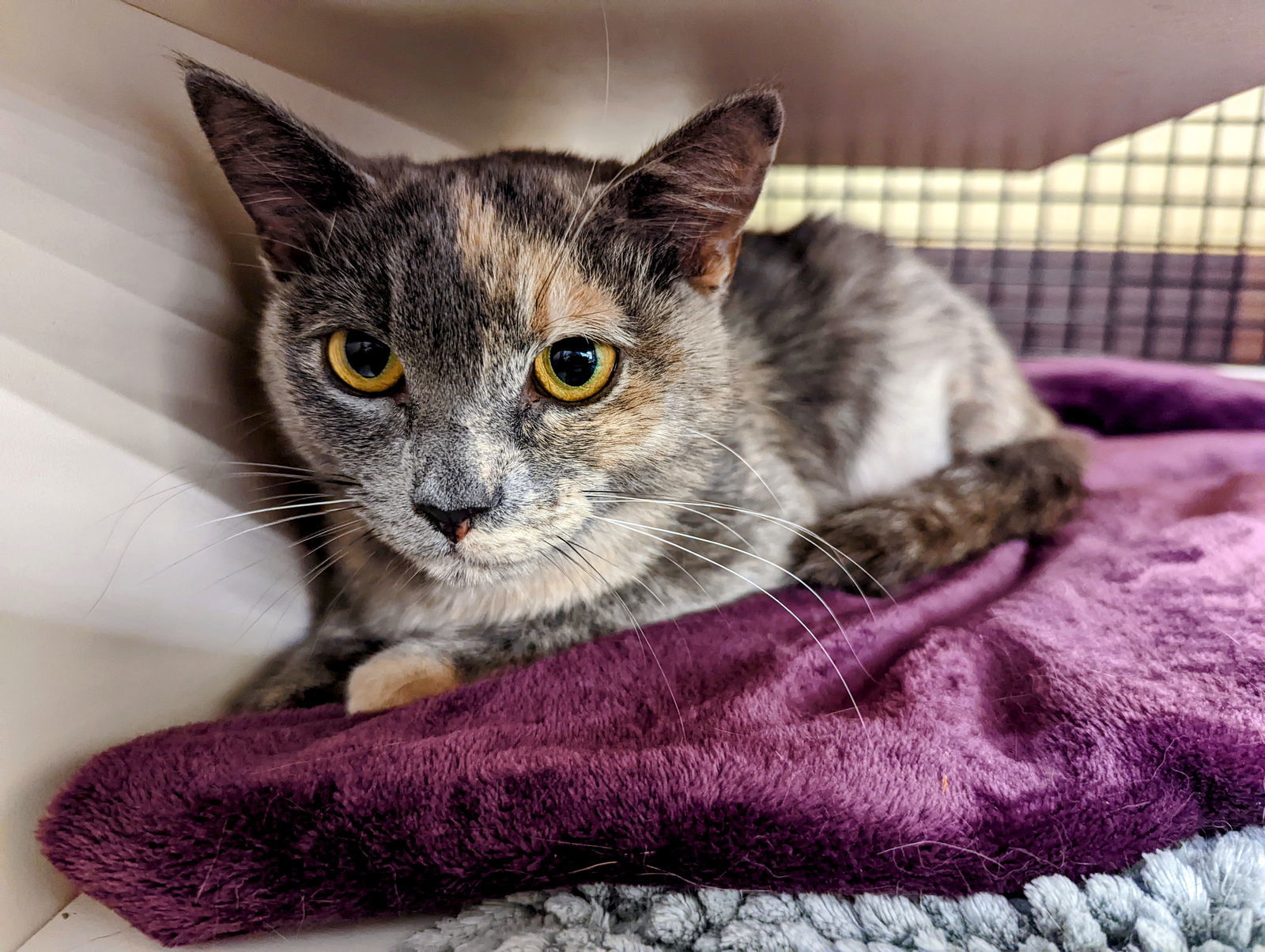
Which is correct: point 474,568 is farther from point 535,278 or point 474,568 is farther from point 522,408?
point 535,278

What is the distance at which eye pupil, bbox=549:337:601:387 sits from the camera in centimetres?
80

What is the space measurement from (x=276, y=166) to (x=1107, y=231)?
2060mm

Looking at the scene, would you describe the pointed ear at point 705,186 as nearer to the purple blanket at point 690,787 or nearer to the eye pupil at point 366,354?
the eye pupil at point 366,354

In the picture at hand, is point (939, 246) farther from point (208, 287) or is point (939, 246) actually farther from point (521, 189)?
point (208, 287)

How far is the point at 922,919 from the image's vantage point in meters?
0.60

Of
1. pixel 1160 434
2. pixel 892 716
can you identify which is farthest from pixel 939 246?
pixel 892 716

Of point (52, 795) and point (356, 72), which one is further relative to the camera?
point (356, 72)

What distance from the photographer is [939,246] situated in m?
2.12

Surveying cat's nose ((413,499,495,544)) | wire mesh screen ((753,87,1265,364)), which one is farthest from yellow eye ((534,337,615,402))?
wire mesh screen ((753,87,1265,364))

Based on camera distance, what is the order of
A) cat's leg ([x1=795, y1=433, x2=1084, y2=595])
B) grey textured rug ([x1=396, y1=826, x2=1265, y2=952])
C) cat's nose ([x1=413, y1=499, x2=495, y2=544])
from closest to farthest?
grey textured rug ([x1=396, y1=826, x2=1265, y2=952]), cat's nose ([x1=413, y1=499, x2=495, y2=544]), cat's leg ([x1=795, y1=433, x2=1084, y2=595])

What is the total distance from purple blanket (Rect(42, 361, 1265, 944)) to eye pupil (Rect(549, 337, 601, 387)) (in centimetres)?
31

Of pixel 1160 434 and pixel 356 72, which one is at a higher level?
pixel 356 72

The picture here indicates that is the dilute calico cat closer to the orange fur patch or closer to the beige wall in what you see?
the orange fur patch

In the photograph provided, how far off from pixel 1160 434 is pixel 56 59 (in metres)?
2.00
